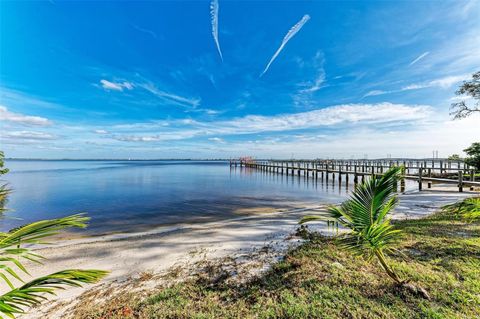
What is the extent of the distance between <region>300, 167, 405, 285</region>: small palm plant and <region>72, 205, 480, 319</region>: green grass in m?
0.66

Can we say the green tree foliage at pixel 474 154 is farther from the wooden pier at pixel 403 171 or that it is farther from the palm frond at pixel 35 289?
the palm frond at pixel 35 289

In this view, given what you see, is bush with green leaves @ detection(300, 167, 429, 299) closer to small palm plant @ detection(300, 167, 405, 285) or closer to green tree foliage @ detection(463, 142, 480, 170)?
small palm plant @ detection(300, 167, 405, 285)

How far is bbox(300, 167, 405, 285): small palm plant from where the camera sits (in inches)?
107

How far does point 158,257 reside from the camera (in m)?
5.20

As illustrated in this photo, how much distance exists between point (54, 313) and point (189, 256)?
248 centimetres

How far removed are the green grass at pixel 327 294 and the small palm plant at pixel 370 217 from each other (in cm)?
66

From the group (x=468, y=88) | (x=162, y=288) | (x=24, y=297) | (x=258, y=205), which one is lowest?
(x=258, y=205)

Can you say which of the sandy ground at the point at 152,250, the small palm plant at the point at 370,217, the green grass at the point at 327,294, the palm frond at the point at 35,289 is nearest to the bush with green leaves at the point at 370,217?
the small palm plant at the point at 370,217

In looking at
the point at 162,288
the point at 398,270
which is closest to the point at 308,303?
the point at 398,270

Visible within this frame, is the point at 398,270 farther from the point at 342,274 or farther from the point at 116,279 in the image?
the point at 116,279

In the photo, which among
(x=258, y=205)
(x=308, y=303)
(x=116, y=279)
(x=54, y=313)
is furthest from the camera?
(x=258, y=205)

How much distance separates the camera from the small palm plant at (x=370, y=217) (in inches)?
107

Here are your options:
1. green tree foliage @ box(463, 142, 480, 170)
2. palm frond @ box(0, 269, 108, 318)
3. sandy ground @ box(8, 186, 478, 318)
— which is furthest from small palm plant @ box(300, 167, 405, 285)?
green tree foliage @ box(463, 142, 480, 170)

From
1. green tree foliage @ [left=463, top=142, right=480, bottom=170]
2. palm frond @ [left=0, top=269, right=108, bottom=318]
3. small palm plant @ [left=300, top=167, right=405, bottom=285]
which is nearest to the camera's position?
palm frond @ [left=0, top=269, right=108, bottom=318]
